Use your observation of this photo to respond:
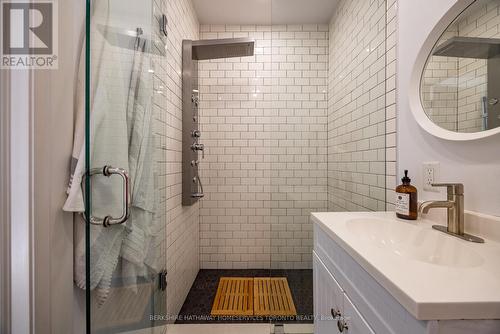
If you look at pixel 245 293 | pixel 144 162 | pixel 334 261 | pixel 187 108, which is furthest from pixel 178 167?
pixel 334 261

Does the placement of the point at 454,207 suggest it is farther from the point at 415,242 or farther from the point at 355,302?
the point at 355,302

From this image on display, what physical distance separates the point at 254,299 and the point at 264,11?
2.75m

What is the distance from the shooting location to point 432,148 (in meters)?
1.00

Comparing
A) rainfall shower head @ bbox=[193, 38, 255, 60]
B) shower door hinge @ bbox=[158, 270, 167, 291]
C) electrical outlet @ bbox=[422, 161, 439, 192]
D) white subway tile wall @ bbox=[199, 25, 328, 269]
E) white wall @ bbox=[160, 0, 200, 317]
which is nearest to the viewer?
electrical outlet @ bbox=[422, 161, 439, 192]

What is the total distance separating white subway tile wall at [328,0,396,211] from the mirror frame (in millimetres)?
178

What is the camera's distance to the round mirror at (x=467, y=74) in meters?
0.78

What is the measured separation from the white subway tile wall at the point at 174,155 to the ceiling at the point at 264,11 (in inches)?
8.7

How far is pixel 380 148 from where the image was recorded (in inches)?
54.9

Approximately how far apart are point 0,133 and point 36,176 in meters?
0.15

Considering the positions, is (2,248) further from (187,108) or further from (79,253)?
(187,108)

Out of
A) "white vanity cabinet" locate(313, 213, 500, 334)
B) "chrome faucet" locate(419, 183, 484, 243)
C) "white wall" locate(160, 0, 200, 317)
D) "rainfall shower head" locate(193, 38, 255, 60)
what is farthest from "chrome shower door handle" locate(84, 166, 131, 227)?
"rainfall shower head" locate(193, 38, 255, 60)

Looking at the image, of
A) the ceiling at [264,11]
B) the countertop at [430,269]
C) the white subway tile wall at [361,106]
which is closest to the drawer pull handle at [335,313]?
the countertop at [430,269]

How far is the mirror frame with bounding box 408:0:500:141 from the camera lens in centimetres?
85

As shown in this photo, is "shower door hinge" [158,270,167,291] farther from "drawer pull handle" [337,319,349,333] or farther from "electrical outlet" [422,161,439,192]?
"electrical outlet" [422,161,439,192]
